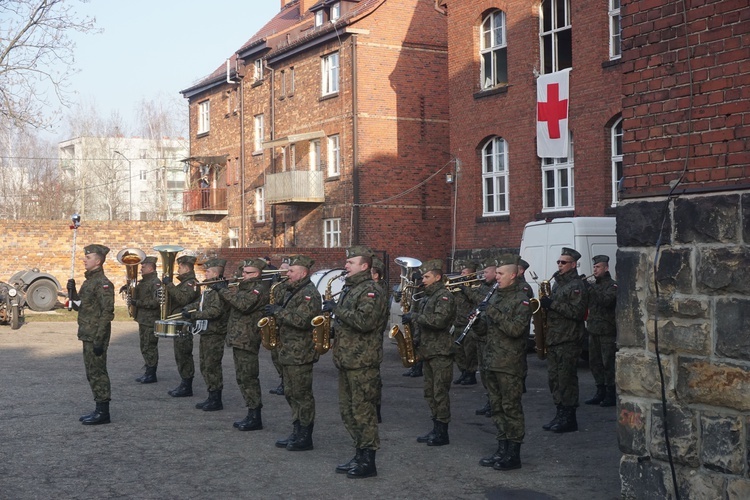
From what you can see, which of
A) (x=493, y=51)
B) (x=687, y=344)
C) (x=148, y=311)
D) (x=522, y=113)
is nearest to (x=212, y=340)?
(x=148, y=311)

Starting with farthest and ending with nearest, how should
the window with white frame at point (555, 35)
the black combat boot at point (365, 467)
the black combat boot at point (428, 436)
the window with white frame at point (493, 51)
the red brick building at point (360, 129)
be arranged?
the red brick building at point (360, 129)
the window with white frame at point (493, 51)
the window with white frame at point (555, 35)
the black combat boot at point (428, 436)
the black combat boot at point (365, 467)

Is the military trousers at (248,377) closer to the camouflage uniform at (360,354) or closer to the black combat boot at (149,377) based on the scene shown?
the camouflage uniform at (360,354)

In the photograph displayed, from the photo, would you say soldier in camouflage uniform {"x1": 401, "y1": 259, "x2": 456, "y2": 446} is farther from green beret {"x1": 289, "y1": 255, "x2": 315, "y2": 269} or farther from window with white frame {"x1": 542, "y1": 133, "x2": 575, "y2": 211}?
window with white frame {"x1": 542, "y1": 133, "x2": 575, "y2": 211}

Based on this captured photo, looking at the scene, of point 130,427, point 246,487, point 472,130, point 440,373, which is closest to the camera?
point 246,487

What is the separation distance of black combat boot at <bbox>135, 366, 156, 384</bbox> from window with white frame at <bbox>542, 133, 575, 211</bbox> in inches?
502

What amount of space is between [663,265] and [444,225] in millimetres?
28721

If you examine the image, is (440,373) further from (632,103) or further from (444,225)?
(444,225)

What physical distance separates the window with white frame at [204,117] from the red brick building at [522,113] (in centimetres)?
2151

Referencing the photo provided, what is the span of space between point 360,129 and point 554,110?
37.5 ft

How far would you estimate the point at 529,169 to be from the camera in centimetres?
2484

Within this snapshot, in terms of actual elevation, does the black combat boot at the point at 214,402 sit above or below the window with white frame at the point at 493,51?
below

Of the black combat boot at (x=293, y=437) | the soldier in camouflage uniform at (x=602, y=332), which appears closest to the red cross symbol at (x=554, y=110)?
the soldier in camouflage uniform at (x=602, y=332)

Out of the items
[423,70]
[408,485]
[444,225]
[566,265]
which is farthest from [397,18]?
[408,485]

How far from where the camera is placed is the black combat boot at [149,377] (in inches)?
579
